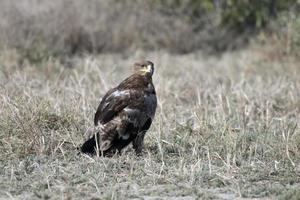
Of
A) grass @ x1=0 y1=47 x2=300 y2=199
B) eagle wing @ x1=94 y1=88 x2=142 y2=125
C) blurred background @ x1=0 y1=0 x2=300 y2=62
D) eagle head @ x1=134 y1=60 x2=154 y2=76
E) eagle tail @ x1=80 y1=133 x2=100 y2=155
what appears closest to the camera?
grass @ x1=0 y1=47 x2=300 y2=199

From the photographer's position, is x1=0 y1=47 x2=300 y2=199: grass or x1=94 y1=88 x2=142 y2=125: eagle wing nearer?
x1=0 y1=47 x2=300 y2=199: grass

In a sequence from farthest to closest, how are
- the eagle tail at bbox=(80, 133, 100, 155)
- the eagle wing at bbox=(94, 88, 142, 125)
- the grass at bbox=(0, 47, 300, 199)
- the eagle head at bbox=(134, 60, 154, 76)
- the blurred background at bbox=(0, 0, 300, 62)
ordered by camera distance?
the blurred background at bbox=(0, 0, 300, 62), the eagle head at bbox=(134, 60, 154, 76), the eagle wing at bbox=(94, 88, 142, 125), the eagle tail at bbox=(80, 133, 100, 155), the grass at bbox=(0, 47, 300, 199)

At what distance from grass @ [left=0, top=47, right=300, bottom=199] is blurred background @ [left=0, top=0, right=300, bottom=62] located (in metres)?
2.95

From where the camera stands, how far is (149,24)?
15.5 m

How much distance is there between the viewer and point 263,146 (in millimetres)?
7398

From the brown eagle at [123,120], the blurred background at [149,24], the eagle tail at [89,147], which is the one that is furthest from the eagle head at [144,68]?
the blurred background at [149,24]

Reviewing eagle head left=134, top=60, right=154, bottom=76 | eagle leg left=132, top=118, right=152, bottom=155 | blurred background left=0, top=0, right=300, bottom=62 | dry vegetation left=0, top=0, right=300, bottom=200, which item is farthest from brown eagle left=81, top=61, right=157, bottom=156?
blurred background left=0, top=0, right=300, bottom=62

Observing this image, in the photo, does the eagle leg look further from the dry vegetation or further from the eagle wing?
the eagle wing

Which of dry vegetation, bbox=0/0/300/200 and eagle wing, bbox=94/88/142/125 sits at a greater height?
eagle wing, bbox=94/88/142/125

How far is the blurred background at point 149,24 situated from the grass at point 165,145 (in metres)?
2.95

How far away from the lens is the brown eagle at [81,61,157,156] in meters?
7.06

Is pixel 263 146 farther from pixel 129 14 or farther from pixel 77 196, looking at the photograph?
pixel 129 14

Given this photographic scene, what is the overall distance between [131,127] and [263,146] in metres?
1.19

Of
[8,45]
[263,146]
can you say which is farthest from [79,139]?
[8,45]
